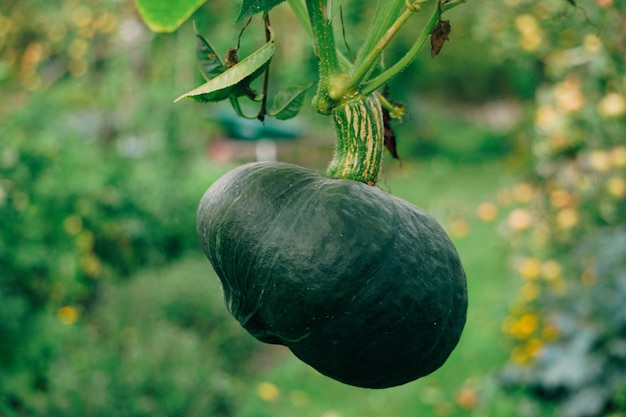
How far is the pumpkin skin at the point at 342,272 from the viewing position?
0.71 metres

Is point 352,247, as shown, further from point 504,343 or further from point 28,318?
point 504,343

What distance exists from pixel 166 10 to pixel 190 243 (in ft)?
18.9

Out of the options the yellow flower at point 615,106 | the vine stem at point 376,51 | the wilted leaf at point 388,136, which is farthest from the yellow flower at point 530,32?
the vine stem at point 376,51

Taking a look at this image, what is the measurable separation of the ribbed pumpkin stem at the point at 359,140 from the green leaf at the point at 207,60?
144 mm

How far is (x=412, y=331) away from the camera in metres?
0.73

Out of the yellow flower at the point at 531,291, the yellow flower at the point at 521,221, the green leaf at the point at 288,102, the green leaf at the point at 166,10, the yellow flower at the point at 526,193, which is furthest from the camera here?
the yellow flower at the point at 526,193

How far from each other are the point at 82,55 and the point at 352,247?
4837 mm

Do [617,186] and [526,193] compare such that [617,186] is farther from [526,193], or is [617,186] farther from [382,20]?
[382,20]

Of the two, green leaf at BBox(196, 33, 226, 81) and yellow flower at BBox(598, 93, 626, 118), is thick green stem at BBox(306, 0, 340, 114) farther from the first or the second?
yellow flower at BBox(598, 93, 626, 118)

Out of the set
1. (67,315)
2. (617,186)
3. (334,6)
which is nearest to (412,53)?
(334,6)

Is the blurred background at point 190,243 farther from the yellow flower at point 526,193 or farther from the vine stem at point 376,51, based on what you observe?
the vine stem at point 376,51

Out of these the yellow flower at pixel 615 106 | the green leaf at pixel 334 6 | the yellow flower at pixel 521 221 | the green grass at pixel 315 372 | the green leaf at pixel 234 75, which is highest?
the green leaf at pixel 334 6

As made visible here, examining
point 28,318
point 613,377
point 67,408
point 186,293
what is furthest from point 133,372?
point 613,377

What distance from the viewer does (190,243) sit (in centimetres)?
617
